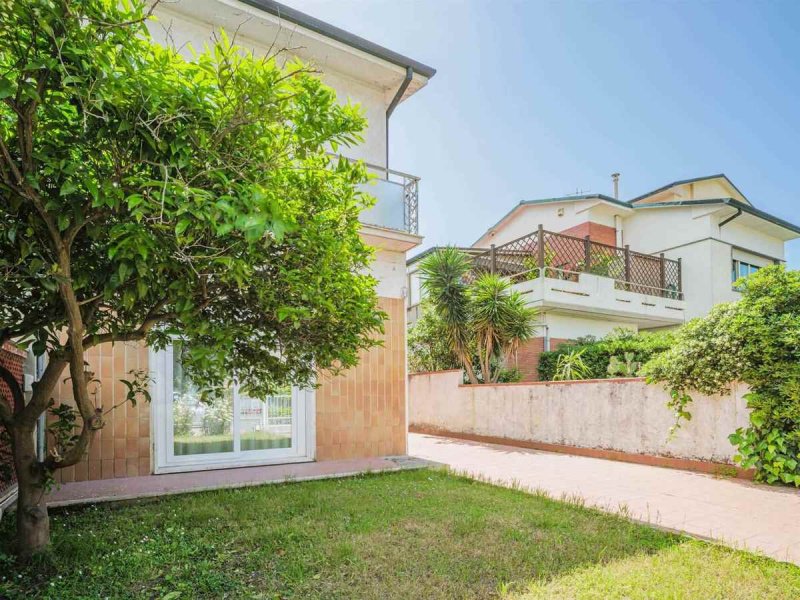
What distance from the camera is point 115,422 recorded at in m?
7.28

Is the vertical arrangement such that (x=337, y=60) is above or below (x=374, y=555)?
above

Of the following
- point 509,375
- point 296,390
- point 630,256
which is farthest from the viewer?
point 630,256

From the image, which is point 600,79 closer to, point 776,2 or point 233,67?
point 776,2

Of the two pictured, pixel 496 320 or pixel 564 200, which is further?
pixel 564 200

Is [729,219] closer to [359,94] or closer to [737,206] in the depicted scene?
[737,206]

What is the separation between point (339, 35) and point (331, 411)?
6.97m

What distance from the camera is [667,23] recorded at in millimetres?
11430

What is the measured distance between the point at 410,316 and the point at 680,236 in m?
11.3

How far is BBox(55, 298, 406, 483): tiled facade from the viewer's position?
7148mm

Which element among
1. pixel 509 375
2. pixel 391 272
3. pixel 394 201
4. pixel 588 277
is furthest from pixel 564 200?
pixel 391 272

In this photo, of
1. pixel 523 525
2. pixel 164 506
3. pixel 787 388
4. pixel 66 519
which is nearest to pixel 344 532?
pixel 523 525

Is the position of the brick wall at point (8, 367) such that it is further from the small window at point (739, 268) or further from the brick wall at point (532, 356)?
the small window at point (739, 268)

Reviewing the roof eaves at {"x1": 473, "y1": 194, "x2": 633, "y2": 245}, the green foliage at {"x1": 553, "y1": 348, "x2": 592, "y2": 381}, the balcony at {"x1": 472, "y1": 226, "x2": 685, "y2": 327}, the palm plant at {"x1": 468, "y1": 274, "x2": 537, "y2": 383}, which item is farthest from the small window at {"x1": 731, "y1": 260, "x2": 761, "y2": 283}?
the palm plant at {"x1": 468, "y1": 274, "x2": 537, "y2": 383}

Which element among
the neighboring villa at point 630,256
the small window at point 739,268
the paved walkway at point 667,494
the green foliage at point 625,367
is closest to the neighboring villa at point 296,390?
the paved walkway at point 667,494
